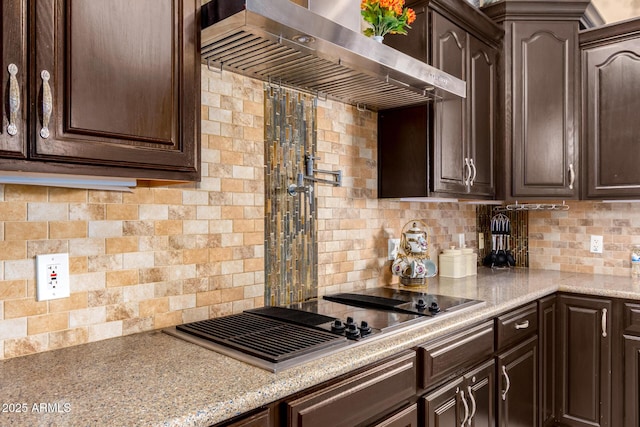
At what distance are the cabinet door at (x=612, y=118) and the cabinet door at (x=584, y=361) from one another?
0.71 m

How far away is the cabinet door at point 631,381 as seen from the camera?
229 cm

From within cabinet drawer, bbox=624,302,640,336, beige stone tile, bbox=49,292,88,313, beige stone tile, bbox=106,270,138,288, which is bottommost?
cabinet drawer, bbox=624,302,640,336

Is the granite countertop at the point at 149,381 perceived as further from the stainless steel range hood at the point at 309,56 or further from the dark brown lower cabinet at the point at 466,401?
the stainless steel range hood at the point at 309,56

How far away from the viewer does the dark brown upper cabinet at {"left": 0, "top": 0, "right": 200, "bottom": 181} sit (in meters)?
0.95

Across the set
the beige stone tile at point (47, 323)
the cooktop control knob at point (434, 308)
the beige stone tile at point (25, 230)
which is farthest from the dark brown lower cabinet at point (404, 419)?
the beige stone tile at point (25, 230)

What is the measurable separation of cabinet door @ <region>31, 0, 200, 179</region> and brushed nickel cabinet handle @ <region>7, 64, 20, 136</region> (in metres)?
0.04

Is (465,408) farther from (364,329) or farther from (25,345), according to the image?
(25,345)

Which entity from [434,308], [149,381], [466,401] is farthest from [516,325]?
[149,381]

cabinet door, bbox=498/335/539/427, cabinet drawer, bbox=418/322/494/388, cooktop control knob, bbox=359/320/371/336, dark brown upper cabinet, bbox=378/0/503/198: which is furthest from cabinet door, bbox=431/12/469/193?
cooktop control knob, bbox=359/320/371/336

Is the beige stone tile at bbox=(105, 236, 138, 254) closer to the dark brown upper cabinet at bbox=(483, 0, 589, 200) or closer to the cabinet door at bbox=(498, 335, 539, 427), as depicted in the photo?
the cabinet door at bbox=(498, 335, 539, 427)

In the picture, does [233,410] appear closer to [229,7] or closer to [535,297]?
[229,7]

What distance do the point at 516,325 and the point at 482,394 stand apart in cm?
40

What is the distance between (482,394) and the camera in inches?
73.7

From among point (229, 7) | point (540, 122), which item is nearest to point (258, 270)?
point (229, 7)
